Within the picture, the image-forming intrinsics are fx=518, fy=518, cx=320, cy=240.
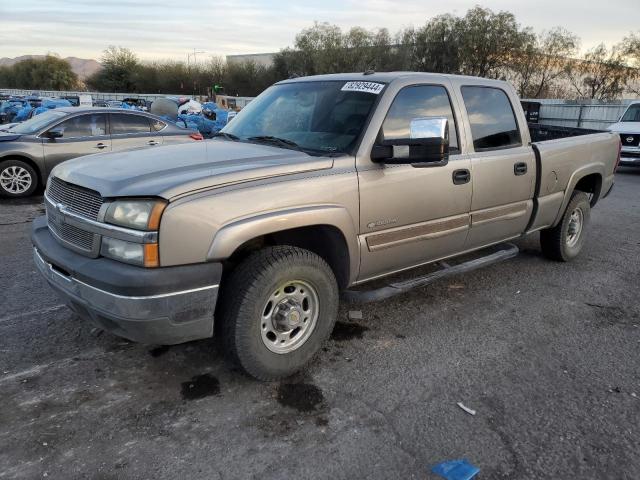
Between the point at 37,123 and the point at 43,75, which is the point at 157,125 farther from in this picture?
the point at 43,75

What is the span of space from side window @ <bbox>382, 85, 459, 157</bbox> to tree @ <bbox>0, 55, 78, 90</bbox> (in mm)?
71332

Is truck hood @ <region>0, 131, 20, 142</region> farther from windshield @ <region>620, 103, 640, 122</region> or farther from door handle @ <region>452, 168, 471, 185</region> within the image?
windshield @ <region>620, 103, 640, 122</region>

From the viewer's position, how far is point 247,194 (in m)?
2.89

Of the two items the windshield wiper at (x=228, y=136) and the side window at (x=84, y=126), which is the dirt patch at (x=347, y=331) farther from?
the side window at (x=84, y=126)

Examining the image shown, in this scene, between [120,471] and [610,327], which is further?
[610,327]

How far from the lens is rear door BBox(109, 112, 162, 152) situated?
31.4 feet

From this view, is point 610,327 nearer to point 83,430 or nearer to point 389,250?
point 389,250

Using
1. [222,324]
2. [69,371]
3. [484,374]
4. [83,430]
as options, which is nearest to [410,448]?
[484,374]

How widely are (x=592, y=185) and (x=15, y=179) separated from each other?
29.4ft

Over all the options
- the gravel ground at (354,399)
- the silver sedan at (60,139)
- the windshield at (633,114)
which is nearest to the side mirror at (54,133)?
the silver sedan at (60,139)

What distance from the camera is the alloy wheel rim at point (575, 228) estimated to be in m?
5.79

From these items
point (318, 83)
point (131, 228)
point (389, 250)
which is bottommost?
point (389, 250)

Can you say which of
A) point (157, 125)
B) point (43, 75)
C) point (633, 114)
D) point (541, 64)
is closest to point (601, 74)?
point (541, 64)

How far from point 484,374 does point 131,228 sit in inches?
94.2
